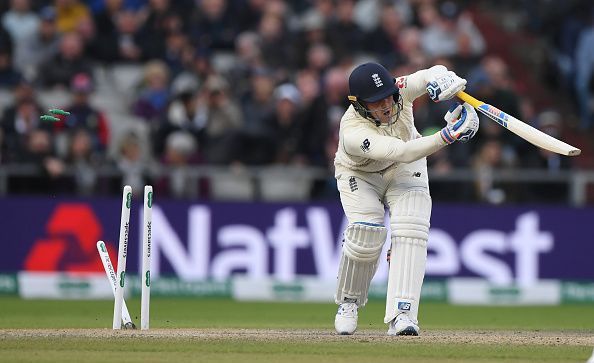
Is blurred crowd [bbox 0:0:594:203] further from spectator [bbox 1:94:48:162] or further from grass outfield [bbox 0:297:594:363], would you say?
grass outfield [bbox 0:297:594:363]

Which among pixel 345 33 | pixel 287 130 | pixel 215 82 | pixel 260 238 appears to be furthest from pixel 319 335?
pixel 345 33

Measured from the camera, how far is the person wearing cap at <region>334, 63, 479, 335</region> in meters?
9.26

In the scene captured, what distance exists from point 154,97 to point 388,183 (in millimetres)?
7389

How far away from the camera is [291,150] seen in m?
15.9

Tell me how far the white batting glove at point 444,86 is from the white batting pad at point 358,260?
102cm

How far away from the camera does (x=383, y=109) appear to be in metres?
9.42

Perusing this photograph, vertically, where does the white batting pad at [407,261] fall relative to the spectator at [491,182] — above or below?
below

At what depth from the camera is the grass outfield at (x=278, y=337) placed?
8.22m

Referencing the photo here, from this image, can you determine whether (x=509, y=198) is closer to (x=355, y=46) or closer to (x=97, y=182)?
(x=355, y=46)

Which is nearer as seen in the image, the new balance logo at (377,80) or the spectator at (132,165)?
the new balance logo at (377,80)

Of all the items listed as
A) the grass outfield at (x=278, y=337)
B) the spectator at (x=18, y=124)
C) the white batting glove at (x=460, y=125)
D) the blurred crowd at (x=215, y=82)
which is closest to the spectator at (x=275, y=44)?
the blurred crowd at (x=215, y=82)

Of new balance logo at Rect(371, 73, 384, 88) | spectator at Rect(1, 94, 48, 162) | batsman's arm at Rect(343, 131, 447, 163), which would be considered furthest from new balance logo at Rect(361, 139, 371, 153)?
spectator at Rect(1, 94, 48, 162)

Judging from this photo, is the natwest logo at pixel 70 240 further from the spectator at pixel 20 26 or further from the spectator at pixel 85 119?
the spectator at pixel 20 26

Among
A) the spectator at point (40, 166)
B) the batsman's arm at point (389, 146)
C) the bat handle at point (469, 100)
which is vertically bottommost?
the batsman's arm at point (389, 146)
